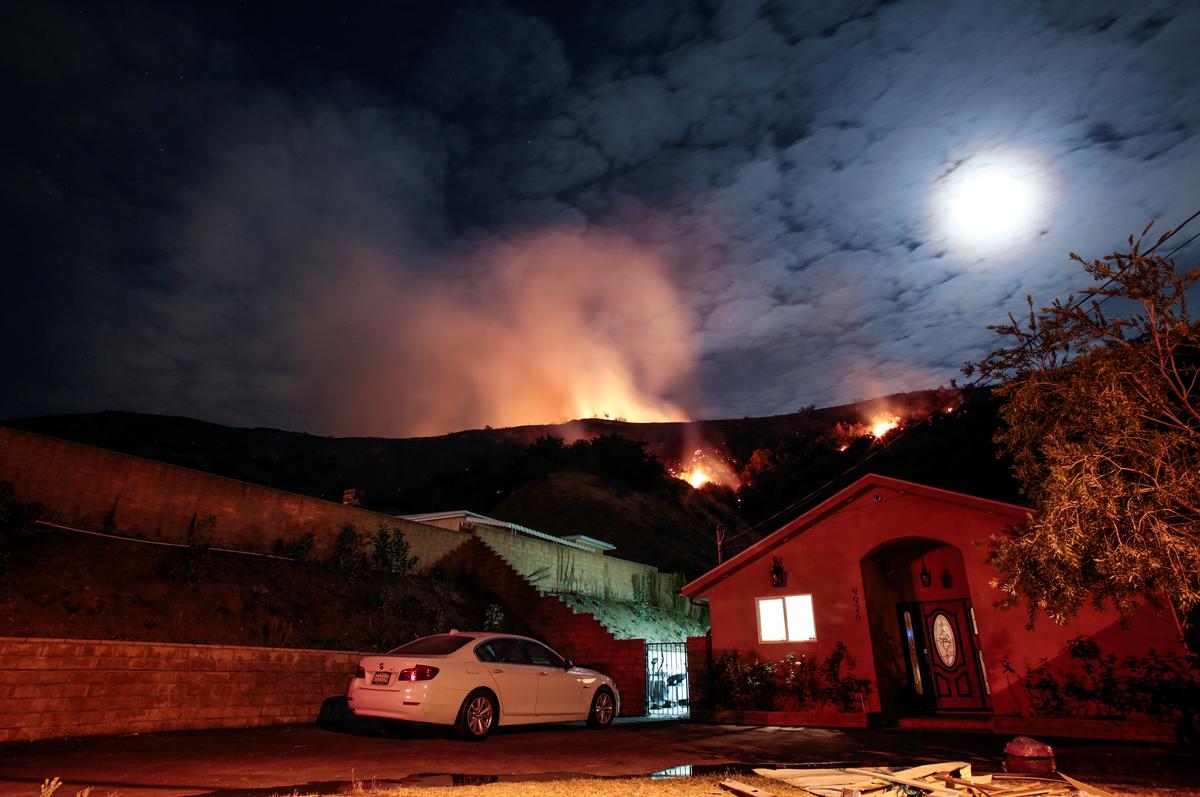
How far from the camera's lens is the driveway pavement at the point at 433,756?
Answer: 19.0 ft

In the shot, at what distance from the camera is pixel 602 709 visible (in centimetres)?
1130

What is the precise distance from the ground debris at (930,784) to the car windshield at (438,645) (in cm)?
475

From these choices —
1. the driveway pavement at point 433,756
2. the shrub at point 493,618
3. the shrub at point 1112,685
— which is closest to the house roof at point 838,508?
the shrub at point 1112,685

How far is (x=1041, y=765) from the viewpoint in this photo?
584cm

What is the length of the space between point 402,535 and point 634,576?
41.1ft

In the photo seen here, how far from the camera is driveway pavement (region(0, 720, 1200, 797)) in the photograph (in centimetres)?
579

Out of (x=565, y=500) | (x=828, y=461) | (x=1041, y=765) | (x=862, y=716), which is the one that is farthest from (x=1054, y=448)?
(x=828, y=461)

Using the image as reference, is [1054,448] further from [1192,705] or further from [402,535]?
[402,535]

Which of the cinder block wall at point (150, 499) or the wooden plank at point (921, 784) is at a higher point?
the cinder block wall at point (150, 499)

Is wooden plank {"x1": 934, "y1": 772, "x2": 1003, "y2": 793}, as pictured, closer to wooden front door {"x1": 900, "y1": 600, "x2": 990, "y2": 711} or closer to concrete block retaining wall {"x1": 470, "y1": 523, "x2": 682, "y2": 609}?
wooden front door {"x1": 900, "y1": 600, "x2": 990, "y2": 711}

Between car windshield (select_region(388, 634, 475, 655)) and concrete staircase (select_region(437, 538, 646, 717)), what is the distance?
8.36 m

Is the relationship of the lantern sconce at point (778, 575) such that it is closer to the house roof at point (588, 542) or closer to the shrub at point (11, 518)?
the shrub at point (11, 518)

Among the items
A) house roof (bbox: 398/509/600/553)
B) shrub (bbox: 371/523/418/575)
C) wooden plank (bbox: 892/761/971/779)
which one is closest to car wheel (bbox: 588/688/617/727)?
wooden plank (bbox: 892/761/971/779)

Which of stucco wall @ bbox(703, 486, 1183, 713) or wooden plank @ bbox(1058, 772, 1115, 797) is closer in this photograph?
wooden plank @ bbox(1058, 772, 1115, 797)
